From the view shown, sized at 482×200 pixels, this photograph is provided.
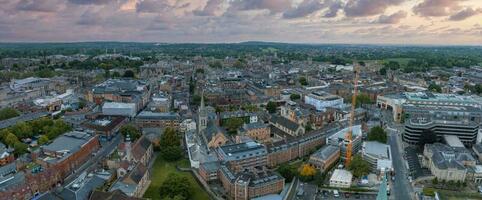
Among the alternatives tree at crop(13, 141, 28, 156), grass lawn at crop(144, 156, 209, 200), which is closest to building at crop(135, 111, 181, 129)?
grass lawn at crop(144, 156, 209, 200)

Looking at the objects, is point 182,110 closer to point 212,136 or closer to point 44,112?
point 212,136

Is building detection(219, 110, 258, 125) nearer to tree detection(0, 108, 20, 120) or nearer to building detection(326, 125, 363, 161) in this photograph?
building detection(326, 125, 363, 161)

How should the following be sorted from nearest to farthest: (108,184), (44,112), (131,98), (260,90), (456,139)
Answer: (108,184), (456,139), (44,112), (131,98), (260,90)

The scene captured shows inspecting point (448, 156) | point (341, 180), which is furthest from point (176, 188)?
point (448, 156)

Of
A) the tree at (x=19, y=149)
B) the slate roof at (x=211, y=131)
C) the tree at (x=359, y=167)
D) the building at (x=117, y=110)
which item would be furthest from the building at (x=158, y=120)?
the tree at (x=359, y=167)

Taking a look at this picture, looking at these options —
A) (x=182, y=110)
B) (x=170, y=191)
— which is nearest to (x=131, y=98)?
(x=182, y=110)

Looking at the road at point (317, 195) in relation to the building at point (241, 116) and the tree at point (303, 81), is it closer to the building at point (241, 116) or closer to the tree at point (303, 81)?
the building at point (241, 116)

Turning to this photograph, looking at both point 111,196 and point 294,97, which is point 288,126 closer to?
point 294,97

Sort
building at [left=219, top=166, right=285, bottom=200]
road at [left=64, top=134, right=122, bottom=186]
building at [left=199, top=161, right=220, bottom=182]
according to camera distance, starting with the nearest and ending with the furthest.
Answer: building at [left=219, top=166, right=285, bottom=200] < building at [left=199, top=161, right=220, bottom=182] < road at [left=64, top=134, right=122, bottom=186]
